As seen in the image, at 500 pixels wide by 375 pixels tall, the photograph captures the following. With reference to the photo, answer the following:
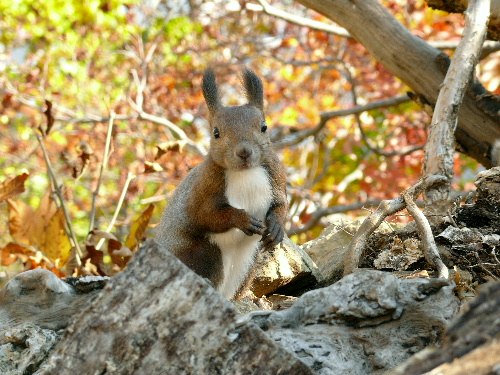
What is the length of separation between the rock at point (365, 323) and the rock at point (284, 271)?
1.38 m

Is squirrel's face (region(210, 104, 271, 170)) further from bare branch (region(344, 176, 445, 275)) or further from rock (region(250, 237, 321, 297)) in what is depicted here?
bare branch (region(344, 176, 445, 275))

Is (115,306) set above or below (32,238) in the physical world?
above

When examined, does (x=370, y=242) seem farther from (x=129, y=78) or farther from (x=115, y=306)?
(x=129, y=78)

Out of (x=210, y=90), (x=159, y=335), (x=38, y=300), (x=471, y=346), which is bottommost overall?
(x=38, y=300)

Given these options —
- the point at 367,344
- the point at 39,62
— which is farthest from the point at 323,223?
the point at 367,344

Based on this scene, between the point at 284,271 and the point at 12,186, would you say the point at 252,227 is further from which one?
the point at 12,186

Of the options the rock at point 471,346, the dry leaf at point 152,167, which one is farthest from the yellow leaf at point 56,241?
the rock at point 471,346

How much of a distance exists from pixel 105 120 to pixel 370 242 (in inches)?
132

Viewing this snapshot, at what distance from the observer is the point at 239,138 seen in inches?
144

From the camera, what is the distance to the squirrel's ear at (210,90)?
3.91 metres

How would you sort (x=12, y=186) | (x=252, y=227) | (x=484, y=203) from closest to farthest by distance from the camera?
(x=484, y=203)
(x=252, y=227)
(x=12, y=186)

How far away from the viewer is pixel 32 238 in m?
4.75

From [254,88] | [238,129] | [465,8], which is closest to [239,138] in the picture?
[238,129]

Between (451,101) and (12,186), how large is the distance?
2.53m
